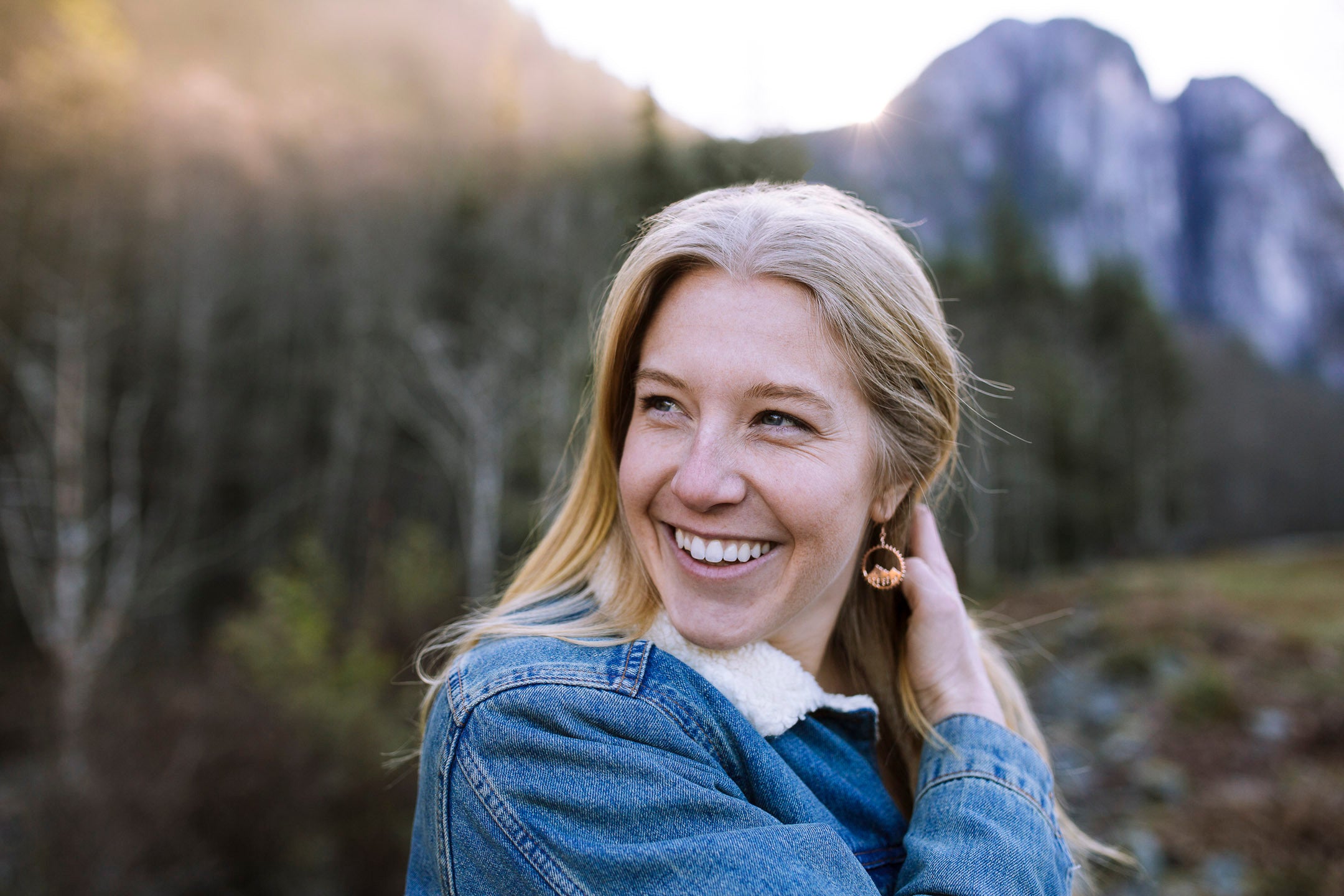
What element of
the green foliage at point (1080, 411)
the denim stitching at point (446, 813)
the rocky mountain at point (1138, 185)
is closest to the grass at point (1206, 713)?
the denim stitching at point (446, 813)

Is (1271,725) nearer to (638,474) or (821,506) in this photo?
(821,506)

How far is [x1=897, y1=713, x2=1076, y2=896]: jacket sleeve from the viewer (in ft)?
4.37

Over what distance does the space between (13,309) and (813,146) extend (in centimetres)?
1454

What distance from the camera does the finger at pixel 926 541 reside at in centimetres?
196

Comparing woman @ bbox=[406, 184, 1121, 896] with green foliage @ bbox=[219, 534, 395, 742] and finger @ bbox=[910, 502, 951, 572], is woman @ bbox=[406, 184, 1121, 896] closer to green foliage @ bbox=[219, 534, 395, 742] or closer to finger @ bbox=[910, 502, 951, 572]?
finger @ bbox=[910, 502, 951, 572]

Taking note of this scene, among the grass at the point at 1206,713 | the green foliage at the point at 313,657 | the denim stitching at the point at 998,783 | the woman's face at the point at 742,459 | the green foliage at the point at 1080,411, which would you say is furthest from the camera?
the green foliage at the point at 1080,411

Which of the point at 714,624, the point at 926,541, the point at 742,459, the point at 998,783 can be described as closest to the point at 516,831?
the point at 714,624

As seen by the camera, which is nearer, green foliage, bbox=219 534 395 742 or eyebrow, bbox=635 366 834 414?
eyebrow, bbox=635 366 834 414

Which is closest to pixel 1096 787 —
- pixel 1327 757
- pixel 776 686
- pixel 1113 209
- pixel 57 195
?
pixel 1327 757

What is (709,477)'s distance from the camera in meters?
1.42

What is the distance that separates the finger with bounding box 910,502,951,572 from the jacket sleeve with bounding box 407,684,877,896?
0.87 meters

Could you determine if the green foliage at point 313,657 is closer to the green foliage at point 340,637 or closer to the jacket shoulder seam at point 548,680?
the green foliage at point 340,637

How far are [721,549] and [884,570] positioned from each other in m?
0.54

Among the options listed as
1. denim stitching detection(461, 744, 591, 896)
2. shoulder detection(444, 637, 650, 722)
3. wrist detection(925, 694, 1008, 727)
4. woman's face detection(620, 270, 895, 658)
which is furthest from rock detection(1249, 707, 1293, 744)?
denim stitching detection(461, 744, 591, 896)
